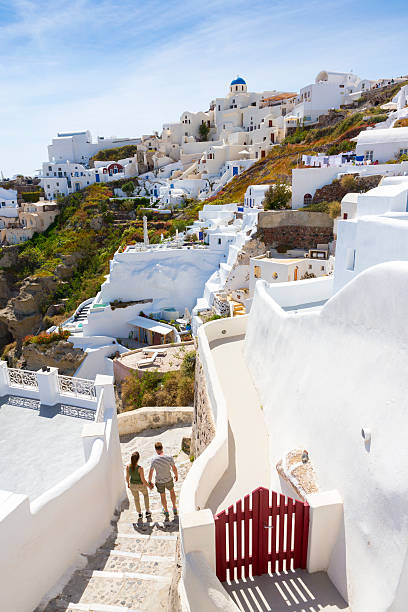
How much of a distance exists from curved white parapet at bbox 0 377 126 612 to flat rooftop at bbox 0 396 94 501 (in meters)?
0.52

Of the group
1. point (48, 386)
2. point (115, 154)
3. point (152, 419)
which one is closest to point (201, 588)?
point (48, 386)

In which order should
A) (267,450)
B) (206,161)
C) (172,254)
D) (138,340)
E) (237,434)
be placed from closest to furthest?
1. (267,450)
2. (237,434)
3. (138,340)
4. (172,254)
5. (206,161)

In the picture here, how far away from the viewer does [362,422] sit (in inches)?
146

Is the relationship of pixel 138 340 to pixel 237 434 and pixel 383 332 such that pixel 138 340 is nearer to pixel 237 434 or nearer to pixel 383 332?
pixel 237 434

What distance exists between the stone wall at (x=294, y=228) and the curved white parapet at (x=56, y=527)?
1590cm

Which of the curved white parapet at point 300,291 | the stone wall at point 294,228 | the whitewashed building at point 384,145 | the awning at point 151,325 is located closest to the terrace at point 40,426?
the curved white parapet at point 300,291

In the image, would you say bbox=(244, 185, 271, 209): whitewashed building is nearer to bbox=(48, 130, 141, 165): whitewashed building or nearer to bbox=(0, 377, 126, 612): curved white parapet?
bbox=(0, 377, 126, 612): curved white parapet

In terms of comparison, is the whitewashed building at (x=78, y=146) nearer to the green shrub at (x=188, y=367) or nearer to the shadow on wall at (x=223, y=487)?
the green shrub at (x=188, y=367)

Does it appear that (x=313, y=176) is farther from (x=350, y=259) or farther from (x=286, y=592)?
(x=286, y=592)

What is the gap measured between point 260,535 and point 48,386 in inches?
218

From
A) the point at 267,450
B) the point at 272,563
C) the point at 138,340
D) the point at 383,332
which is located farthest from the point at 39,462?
the point at 138,340

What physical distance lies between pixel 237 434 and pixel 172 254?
66.9 feet

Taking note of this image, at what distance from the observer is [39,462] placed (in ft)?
21.1

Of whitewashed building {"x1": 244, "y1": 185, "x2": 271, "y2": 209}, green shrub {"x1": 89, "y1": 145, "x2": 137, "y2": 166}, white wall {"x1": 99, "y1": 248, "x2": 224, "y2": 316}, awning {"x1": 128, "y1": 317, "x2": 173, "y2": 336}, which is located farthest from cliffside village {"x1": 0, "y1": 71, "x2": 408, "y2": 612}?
green shrub {"x1": 89, "y1": 145, "x2": 137, "y2": 166}
